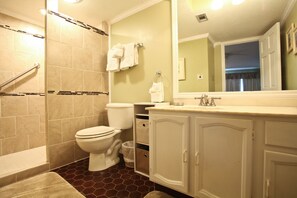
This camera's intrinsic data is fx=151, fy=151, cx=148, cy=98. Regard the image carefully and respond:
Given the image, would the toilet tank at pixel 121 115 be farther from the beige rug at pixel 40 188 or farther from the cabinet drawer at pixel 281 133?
the cabinet drawer at pixel 281 133

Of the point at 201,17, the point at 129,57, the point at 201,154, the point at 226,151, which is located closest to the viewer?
the point at 226,151

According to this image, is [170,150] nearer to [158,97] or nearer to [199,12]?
[158,97]

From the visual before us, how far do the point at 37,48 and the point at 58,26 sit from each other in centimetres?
83

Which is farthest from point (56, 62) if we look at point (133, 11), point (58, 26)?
point (133, 11)

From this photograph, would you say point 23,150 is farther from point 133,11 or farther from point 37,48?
point 133,11

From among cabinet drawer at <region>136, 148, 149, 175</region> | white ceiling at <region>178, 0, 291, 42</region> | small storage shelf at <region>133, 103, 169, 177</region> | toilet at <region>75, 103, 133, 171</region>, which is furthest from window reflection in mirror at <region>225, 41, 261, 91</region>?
toilet at <region>75, 103, 133, 171</region>

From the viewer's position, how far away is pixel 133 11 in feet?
6.97

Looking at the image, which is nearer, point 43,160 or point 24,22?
point 43,160

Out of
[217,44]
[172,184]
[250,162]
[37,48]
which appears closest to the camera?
[250,162]

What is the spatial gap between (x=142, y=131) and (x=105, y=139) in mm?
435

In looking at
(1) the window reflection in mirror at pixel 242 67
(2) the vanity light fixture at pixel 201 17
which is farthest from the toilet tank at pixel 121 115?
(2) the vanity light fixture at pixel 201 17

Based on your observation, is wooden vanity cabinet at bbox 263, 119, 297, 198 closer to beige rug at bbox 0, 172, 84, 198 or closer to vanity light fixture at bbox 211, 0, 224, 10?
vanity light fixture at bbox 211, 0, 224, 10

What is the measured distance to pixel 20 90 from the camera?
2.21 metres

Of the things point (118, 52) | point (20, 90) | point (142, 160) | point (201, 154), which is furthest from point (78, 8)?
point (201, 154)
